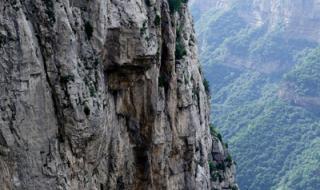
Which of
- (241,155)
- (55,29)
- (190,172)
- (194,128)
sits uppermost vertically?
(55,29)

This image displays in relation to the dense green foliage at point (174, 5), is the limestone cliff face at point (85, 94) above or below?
below

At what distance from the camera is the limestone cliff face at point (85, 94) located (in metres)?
21.9

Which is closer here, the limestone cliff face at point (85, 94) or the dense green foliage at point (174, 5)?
the limestone cliff face at point (85, 94)

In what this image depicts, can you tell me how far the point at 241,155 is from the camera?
169 m

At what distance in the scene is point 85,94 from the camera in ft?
80.8

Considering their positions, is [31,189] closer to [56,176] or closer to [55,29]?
[56,176]

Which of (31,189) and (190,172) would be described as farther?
(190,172)

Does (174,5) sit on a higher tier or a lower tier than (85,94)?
higher

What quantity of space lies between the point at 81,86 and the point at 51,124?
6.63ft

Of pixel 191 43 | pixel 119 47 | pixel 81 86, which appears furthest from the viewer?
pixel 191 43

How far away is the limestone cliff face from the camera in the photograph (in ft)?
72.0

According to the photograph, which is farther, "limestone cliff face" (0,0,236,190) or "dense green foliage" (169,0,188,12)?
"dense green foliage" (169,0,188,12)

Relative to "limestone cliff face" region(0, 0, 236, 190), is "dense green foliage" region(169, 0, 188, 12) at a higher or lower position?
higher

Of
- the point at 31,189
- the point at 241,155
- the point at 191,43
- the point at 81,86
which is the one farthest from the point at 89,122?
the point at 241,155
